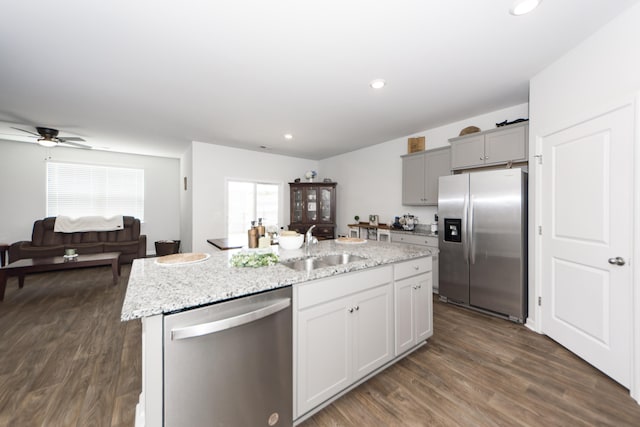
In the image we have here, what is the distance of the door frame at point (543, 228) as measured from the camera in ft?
5.31

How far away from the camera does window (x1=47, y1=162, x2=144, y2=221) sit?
5293 mm

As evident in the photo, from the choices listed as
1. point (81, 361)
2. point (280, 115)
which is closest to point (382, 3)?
point (280, 115)

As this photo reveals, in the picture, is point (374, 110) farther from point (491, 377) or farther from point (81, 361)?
point (81, 361)

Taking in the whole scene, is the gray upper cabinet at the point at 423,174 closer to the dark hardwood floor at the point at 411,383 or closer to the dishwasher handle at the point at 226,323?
the dark hardwood floor at the point at 411,383

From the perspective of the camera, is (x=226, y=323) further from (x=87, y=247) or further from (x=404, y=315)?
(x=87, y=247)

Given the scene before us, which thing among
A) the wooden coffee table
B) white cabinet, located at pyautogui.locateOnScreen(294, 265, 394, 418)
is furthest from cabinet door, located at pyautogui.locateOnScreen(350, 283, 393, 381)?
the wooden coffee table

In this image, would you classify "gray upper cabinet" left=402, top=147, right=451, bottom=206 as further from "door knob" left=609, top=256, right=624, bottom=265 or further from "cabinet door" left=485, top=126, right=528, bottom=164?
"door knob" left=609, top=256, right=624, bottom=265

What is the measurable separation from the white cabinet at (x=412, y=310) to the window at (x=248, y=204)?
3.63 m

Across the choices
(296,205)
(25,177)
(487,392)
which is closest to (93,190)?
(25,177)

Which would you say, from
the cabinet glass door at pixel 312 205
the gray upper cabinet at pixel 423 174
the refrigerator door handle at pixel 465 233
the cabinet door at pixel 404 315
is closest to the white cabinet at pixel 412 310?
the cabinet door at pixel 404 315

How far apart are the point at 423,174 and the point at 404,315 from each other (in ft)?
8.52

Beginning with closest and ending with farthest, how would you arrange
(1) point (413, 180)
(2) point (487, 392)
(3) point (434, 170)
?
1. (2) point (487, 392)
2. (3) point (434, 170)
3. (1) point (413, 180)

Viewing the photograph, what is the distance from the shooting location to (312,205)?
5.82 metres

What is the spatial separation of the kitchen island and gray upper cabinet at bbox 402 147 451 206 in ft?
6.33
